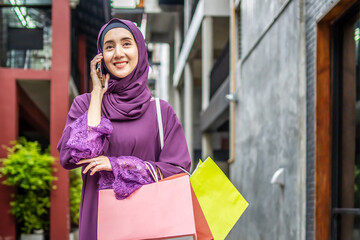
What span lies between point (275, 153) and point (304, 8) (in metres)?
2.15

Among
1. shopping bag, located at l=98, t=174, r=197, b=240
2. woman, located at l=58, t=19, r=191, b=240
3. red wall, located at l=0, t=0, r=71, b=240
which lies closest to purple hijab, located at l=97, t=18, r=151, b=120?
woman, located at l=58, t=19, r=191, b=240

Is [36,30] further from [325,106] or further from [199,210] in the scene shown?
[199,210]

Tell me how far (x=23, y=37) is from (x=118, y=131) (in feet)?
33.3

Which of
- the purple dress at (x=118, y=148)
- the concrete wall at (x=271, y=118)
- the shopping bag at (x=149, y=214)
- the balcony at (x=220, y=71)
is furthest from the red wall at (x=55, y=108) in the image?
the shopping bag at (x=149, y=214)

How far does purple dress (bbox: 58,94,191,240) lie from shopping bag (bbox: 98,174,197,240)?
0.19 feet

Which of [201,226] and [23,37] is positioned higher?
[23,37]

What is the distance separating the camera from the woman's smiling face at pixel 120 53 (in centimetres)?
294

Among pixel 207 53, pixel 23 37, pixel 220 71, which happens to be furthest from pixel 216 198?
pixel 207 53

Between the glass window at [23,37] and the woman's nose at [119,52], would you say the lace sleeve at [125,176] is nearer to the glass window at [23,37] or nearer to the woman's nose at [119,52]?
the woman's nose at [119,52]

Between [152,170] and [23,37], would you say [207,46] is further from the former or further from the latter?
[152,170]

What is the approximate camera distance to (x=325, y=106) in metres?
6.18

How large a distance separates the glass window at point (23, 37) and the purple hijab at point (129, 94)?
979 centimetres

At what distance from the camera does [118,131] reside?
9.33 feet

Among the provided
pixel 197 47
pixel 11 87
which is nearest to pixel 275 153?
pixel 11 87
